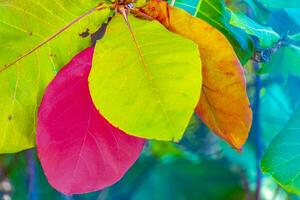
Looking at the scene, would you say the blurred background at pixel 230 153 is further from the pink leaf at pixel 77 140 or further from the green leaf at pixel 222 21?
the pink leaf at pixel 77 140

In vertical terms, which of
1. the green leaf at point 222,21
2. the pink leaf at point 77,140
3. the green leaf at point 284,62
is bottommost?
the green leaf at point 284,62

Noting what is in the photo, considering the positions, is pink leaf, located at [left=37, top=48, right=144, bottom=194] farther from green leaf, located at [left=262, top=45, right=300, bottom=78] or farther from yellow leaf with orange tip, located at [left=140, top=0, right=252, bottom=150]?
green leaf, located at [left=262, top=45, right=300, bottom=78]

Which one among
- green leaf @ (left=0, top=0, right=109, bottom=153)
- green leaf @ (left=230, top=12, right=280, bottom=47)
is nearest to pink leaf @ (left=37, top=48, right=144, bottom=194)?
green leaf @ (left=0, top=0, right=109, bottom=153)

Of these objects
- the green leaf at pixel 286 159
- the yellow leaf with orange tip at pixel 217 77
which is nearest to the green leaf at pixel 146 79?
the yellow leaf with orange tip at pixel 217 77

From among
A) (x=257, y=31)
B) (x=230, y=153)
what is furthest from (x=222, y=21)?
(x=230, y=153)

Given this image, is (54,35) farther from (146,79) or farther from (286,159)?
(286,159)

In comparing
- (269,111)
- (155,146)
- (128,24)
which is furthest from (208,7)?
(155,146)
